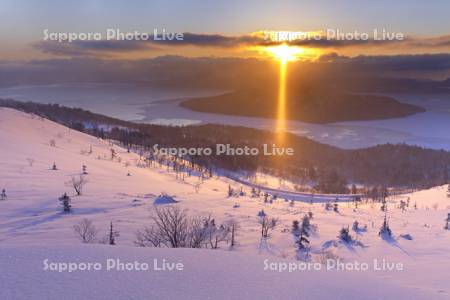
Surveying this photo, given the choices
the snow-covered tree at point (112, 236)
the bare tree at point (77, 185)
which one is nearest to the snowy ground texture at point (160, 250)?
the snow-covered tree at point (112, 236)

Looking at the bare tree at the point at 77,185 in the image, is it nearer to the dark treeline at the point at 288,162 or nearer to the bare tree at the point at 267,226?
the bare tree at the point at 267,226

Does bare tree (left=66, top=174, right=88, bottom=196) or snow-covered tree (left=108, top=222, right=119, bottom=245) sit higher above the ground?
bare tree (left=66, top=174, right=88, bottom=196)

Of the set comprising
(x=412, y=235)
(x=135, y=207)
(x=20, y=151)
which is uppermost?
(x=20, y=151)

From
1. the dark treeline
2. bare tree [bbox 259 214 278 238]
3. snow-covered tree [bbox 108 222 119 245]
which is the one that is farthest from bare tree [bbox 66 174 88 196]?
the dark treeline

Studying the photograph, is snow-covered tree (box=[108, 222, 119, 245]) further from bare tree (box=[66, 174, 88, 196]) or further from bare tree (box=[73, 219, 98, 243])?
bare tree (box=[66, 174, 88, 196])

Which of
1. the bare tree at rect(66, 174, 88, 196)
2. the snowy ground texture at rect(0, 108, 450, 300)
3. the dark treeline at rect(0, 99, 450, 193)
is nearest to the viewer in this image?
the snowy ground texture at rect(0, 108, 450, 300)

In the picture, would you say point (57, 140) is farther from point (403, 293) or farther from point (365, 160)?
point (365, 160)

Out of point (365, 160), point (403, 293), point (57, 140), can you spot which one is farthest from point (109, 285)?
point (365, 160)
